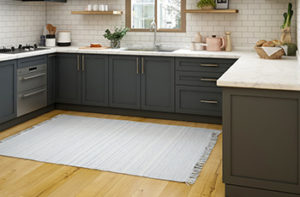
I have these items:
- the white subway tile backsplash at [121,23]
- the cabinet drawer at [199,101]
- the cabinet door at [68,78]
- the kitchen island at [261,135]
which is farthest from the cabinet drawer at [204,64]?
the kitchen island at [261,135]

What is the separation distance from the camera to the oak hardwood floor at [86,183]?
3104 millimetres

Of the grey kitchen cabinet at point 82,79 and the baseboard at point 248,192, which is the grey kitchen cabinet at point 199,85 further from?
the baseboard at point 248,192

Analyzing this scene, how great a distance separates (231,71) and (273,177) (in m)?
0.93

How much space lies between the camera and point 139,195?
10.1 feet

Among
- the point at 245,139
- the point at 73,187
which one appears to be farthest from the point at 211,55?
the point at 73,187

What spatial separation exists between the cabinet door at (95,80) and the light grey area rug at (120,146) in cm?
41

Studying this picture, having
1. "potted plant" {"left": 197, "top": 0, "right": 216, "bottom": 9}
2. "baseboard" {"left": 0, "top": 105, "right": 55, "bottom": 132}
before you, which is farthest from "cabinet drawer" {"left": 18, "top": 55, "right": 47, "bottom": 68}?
"potted plant" {"left": 197, "top": 0, "right": 216, "bottom": 9}

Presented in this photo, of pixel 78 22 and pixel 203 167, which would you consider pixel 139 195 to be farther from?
pixel 78 22

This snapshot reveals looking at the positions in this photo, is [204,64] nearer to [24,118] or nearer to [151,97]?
[151,97]

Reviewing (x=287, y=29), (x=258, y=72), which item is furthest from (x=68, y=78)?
(x=258, y=72)

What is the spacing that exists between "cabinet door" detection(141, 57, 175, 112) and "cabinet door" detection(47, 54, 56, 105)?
133 cm

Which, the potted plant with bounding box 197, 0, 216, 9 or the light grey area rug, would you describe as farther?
the potted plant with bounding box 197, 0, 216, 9

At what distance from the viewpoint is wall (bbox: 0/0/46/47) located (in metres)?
5.48

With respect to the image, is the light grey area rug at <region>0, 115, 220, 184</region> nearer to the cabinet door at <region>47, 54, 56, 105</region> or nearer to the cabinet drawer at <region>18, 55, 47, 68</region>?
the cabinet door at <region>47, 54, 56, 105</region>
